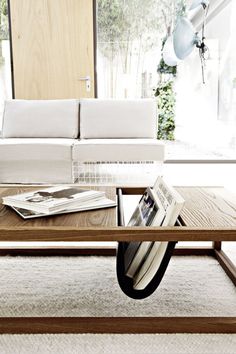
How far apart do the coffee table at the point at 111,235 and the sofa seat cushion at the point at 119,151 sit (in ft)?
6.18

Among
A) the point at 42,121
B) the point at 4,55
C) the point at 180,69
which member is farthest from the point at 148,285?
the point at 4,55

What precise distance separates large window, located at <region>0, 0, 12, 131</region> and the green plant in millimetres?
1790

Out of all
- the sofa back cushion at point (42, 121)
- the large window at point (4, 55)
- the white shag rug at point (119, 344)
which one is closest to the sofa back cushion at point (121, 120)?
the sofa back cushion at point (42, 121)

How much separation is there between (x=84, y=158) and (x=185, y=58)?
89.4 inches

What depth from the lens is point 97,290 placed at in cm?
155

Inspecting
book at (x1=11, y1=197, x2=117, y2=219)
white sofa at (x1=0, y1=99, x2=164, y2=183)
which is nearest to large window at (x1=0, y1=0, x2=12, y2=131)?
white sofa at (x1=0, y1=99, x2=164, y2=183)

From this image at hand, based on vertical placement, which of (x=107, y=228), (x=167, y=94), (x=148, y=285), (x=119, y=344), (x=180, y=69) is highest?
→ (x=180, y=69)

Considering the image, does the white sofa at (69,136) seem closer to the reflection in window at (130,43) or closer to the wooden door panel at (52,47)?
the wooden door panel at (52,47)

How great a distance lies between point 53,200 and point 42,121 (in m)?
2.49

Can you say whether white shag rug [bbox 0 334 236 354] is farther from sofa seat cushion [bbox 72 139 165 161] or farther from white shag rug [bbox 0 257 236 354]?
sofa seat cushion [bbox 72 139 165 161]

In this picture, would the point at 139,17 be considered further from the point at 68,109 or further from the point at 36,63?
the point at 68,109

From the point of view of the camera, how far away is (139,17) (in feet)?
15.9

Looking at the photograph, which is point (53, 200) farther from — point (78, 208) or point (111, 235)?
point (111, 235)

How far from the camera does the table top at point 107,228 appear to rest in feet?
3.75
